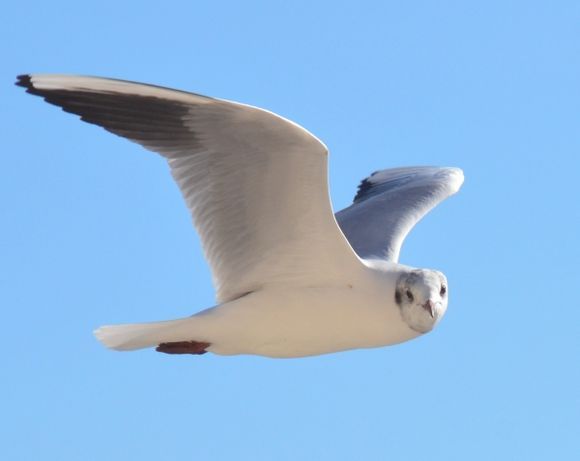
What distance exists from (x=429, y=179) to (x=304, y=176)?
4.08 m

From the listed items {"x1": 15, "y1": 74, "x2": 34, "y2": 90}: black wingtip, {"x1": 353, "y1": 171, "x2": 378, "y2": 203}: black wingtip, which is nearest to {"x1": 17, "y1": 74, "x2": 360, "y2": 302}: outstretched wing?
{"x1": 15, "y1": 74, "x2": 34, "y2": 90}: black wingtip

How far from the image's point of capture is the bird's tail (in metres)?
9.69

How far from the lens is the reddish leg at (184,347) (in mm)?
9836

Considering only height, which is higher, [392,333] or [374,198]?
[374,198]

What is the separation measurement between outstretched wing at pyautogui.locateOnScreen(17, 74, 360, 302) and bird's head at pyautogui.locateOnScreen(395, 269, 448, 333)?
0.40 metres

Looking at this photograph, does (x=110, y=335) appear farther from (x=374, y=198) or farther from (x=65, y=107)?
(x=374, y=198)

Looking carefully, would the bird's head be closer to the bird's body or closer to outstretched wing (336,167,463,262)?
the bird's body

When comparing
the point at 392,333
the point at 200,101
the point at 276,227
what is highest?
the point at 200,101

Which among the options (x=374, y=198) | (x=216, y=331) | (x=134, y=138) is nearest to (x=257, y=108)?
(x=134, y=138)

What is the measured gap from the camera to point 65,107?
9047mm

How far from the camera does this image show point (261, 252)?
9.84 m

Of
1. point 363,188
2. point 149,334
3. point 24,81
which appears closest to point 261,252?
point 149,334

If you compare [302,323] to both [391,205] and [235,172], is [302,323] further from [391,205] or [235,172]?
[391,205]

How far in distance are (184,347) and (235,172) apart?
131cm
